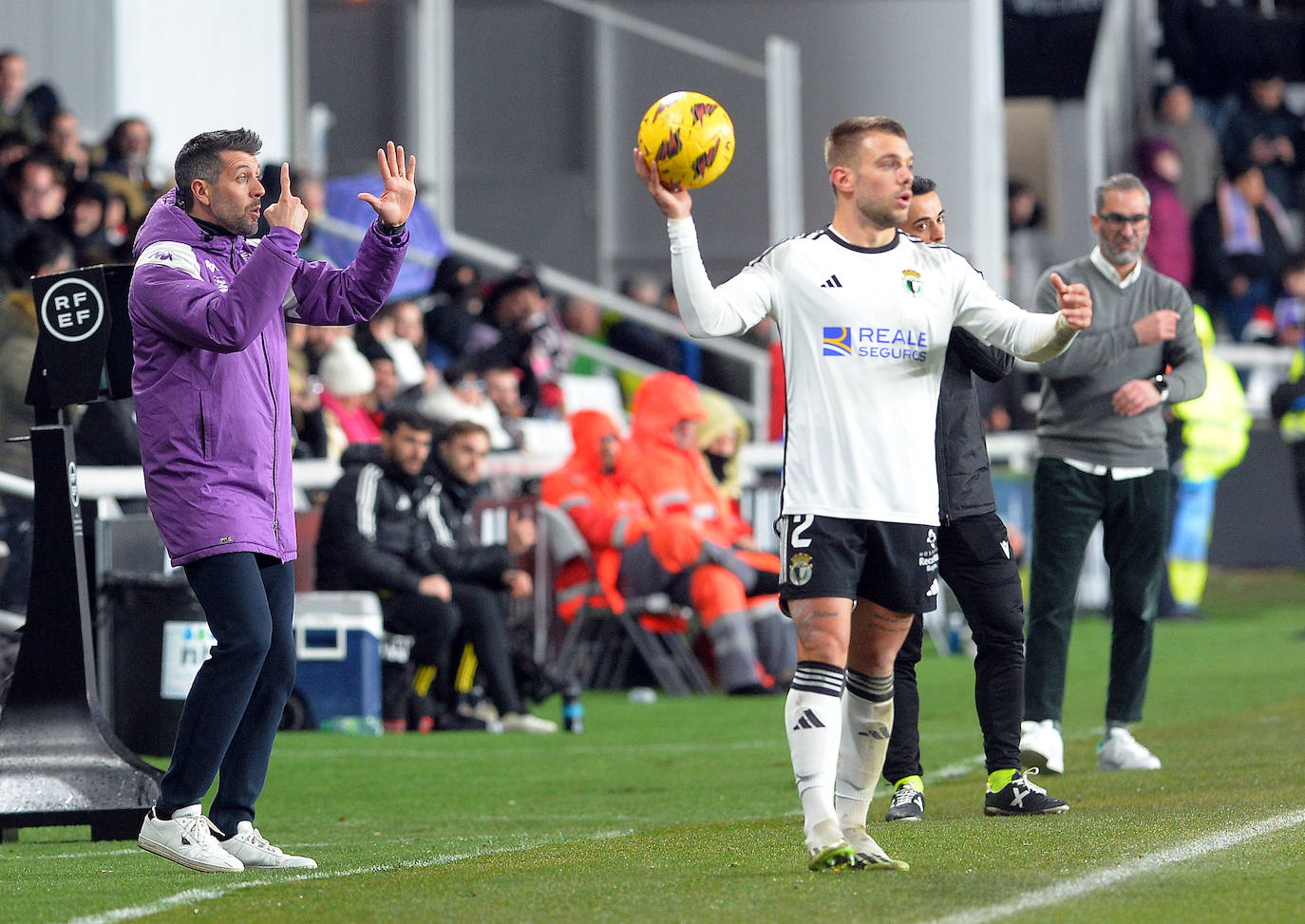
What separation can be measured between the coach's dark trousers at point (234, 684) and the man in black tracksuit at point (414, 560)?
512 cm

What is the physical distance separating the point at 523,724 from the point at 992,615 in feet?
15.7

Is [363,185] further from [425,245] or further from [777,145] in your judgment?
[777,145]

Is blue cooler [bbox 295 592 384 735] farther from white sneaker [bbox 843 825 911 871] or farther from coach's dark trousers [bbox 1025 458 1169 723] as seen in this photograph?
white sneaker [bbox 843 825 911 871]

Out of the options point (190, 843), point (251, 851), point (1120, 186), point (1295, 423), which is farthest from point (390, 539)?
point (1295, 423)

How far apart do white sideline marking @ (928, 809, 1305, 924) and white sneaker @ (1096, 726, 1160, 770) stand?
1863 millimetres

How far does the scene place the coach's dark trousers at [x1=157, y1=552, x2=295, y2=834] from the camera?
20.0 feet

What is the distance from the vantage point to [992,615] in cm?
722

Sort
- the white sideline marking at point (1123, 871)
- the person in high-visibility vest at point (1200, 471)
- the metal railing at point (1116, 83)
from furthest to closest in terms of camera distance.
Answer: the metal railing at point (1116, 83) < the person in high-visibility vest at point (1200, 471) < the white sideline marking at point (1123, 871)

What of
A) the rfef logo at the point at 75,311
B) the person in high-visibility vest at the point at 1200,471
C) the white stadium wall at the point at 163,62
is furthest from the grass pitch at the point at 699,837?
the white stadium wall at the point at 163,62

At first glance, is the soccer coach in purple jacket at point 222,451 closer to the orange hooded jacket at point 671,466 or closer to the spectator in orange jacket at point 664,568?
the spectator in orange jacket at point 664,568

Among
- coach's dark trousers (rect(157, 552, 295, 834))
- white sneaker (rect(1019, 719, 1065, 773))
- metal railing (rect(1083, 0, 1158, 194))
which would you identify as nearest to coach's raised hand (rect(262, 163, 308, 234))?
coach's dark trousers (rect(157, 552, 295, 834))

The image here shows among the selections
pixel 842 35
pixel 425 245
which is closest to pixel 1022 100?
pixel 842 35

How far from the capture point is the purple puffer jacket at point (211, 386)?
598cm

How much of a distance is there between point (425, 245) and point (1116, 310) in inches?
393
